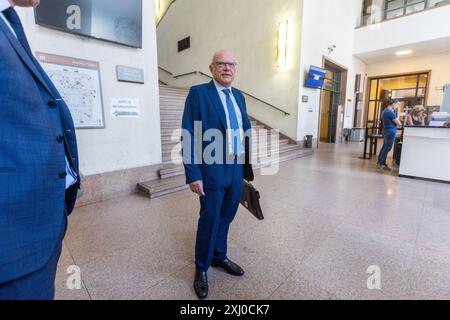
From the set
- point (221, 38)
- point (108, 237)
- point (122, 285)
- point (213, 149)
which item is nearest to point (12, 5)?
point (213, 149)

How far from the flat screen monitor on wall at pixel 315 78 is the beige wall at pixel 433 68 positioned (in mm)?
5246

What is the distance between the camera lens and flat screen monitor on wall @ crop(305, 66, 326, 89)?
6.54m

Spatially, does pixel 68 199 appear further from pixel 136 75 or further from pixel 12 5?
pixel 136 75

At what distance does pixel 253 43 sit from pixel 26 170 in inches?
300

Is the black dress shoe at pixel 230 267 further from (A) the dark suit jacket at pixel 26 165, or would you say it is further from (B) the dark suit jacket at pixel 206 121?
(A) the dark suit jacket at pixel 26 165

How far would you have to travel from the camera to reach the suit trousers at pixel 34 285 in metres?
0.64

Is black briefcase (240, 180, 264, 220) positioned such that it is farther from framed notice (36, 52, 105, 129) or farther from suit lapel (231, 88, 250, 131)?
framed notice (36, 52, 105, 129)

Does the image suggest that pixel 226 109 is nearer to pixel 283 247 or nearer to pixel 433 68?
pixel 283 247

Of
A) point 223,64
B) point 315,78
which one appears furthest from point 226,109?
point 315,78

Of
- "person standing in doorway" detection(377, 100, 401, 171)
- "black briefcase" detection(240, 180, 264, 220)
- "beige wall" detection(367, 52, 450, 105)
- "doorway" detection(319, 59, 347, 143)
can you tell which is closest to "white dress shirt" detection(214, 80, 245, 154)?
"black briefcase" detection(240, 180, 264, 220)

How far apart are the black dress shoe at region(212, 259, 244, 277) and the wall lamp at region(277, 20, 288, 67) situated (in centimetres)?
625

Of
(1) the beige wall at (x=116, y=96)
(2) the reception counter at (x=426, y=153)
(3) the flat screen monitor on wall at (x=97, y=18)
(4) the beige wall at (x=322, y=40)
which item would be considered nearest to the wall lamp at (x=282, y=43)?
(4) the beige wall at (x=322, y=40)

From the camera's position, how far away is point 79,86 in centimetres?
267

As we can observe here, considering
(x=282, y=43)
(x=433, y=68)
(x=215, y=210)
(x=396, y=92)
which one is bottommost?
(x=215, y=210)
